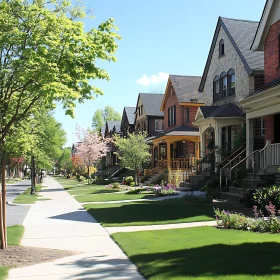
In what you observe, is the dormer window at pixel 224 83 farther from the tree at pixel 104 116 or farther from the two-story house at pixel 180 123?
the tree at pixel 104 116

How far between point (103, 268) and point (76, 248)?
2109 mm

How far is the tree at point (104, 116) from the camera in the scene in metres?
107

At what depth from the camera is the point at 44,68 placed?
7289 millimetres

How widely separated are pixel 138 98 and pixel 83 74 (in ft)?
135

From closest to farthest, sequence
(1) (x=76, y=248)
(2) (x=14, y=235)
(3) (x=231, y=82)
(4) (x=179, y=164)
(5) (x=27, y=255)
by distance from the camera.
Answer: (5) (x=27, y=255)
(1) (x=76, y=248)
(2) (x=14, y=235)
(3) (x=231, y=82)
(4) (x=179, y=164)

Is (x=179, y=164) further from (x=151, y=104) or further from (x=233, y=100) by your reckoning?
(x=151, y=104)

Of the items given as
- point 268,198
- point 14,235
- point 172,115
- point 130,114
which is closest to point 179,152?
point 172,115

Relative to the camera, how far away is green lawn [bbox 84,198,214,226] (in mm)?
12539

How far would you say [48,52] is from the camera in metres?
7.39

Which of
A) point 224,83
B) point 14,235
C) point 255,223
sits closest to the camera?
point 255,223

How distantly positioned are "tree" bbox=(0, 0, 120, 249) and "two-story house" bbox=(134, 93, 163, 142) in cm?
3591

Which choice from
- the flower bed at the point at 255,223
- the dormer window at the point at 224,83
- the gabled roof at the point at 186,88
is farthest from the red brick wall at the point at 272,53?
the gabled roof at the point at 186,88

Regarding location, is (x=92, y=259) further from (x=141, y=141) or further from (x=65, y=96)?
(x=141, y=141)

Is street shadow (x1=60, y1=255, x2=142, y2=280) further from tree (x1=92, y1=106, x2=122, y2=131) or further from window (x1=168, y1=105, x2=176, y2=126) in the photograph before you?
tree (x1=92, y1=106, x2=122, y2=131)
